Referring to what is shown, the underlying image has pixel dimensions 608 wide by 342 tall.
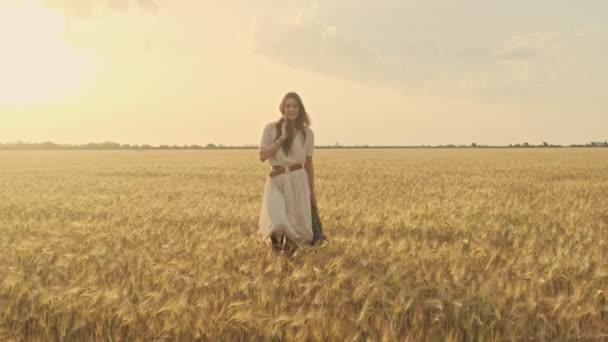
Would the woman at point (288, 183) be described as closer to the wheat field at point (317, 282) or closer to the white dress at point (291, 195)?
the white dress at point (291, 195)

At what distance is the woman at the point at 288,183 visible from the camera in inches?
226

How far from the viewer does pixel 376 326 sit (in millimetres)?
3387

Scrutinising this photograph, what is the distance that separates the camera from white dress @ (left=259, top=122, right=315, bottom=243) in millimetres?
5828

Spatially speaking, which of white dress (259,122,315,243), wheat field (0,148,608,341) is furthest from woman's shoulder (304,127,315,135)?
wheat field (0,148,608,341)

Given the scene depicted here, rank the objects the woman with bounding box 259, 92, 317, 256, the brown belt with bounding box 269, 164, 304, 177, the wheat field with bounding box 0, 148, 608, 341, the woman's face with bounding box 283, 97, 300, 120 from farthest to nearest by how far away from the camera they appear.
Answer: the brown belt with bounding box 269, 164, 304, 177 < the woman with bounding box 259, 92, 317, 256 < the woman's face with bounding box 283, 97, 300, 120 < the wheat field with bounding box 0, 148, 608, 341

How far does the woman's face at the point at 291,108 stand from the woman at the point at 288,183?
4 cm

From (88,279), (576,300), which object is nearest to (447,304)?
(576,300)

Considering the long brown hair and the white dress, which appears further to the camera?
the white dress

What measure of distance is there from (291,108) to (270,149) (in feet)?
1.70

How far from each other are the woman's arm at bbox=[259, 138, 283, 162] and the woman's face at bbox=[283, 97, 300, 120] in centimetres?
29

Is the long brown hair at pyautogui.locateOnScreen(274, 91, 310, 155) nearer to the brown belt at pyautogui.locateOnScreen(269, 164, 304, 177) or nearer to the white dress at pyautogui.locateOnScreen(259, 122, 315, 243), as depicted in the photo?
the white dress at pyautogui.locateOnScreen(259, 122, 315, 243)

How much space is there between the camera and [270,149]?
18.5ft

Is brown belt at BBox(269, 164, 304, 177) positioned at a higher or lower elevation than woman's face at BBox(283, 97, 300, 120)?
→ lower

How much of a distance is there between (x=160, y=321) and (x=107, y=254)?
8.82 feet
